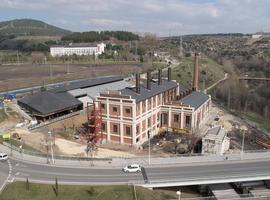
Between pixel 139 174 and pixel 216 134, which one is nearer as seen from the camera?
pixel 139 174

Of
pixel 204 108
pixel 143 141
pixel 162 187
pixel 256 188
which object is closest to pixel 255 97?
pixel 204 108

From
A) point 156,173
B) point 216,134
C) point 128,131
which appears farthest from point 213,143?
point 156,173

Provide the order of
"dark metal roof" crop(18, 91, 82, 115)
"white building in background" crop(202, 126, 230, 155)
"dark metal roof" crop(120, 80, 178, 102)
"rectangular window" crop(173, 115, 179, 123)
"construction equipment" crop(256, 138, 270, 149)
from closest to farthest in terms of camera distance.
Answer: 1. "white building in background" crop(202, 126, 230, 155)
2. "dark metal roof" crop(120, 80, 178, 102)
3. "construction equipment" crop(256, 138, 270, 149)
4. "rectangular window" crop(173, 115, 179, 123)
5. "dark metal roof" crop(18, 91, 82, 115)

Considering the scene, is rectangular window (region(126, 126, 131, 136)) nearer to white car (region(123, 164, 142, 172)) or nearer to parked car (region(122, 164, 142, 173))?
parked car (region(122, 164, 142, 173))

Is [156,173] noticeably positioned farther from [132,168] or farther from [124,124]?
[124,124]

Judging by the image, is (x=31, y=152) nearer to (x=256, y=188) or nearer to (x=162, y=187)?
(x=162, y=187)

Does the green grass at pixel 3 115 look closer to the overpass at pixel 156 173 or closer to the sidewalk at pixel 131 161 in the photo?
the sidewalk at pixel 131 161

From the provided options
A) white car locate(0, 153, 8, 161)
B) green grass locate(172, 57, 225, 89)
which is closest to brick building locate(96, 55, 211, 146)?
white car locate(0, 153, 8, 161)
